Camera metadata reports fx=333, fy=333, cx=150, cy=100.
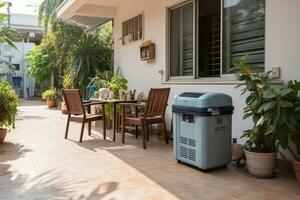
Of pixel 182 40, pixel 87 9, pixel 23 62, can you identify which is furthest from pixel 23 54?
pixel 182 40

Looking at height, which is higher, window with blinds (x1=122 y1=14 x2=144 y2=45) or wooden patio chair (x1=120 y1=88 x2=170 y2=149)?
window with blinds (x1=122 y1=14 x2=144 y2=45)

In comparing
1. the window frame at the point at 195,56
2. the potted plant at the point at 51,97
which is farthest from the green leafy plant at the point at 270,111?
the potted plant at the point at 51,97

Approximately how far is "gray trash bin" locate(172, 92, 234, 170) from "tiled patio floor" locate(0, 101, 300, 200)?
0.15 metres

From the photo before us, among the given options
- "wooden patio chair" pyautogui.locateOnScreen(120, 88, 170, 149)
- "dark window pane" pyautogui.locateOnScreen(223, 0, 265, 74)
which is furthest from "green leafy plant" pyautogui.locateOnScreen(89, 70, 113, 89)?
"dark window pane" pyautogui.locateOnScreen(223, 0, 265, 74)

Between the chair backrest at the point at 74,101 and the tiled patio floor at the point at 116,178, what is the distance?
75 centimetres

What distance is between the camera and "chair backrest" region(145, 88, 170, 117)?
5.09 m

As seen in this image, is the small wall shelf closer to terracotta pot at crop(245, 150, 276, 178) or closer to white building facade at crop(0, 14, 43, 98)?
terracotta pot at crop(245, 150, 276, 178)

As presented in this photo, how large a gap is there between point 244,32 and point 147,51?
8.65 ft

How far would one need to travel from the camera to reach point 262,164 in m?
3.49

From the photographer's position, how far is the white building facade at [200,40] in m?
3.78

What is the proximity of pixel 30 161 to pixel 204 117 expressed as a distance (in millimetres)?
2274

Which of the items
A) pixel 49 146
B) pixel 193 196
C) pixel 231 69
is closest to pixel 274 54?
pixel 231 69

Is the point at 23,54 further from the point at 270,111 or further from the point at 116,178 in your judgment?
the point at 270,111

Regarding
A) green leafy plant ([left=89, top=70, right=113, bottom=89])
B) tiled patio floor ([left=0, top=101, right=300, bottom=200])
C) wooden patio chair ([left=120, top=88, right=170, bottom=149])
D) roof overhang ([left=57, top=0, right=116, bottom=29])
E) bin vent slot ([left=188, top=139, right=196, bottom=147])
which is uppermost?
roof overhang ([left=57, top=0, right=116, bottom=29])
